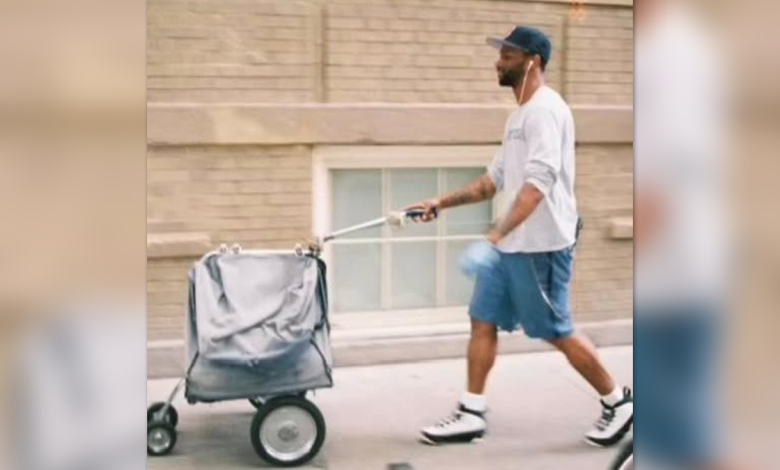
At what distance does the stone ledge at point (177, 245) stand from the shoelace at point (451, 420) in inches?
32.3

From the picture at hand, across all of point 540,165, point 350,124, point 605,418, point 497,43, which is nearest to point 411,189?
point 350,124

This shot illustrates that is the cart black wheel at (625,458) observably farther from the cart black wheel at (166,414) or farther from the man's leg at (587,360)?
the cart black wheel at (166,414)

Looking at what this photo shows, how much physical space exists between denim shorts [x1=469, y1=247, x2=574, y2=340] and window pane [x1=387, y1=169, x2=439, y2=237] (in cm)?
22

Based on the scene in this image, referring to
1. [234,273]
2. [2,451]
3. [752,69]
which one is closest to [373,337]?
[234,273]

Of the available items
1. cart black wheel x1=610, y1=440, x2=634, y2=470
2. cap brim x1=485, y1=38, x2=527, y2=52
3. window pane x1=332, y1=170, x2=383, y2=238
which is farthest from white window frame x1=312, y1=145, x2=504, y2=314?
cart black wheel x1=610, y1=440, x2=634, y2=470

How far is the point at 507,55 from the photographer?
316cm

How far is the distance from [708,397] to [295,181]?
1.24 meters

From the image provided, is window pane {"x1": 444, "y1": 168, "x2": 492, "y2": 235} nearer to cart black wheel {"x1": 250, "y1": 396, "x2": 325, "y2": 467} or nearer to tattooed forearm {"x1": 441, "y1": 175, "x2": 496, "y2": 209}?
tattooed forearm {"x1": 441, "y1": 175, "x2": 496, "y2": 209}

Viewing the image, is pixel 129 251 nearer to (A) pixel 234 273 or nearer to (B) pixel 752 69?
(A) pixel 234 273

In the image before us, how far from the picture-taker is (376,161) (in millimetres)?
3129

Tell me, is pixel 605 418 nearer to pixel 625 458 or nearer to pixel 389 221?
pixel 625 458

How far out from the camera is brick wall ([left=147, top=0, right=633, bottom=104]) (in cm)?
295

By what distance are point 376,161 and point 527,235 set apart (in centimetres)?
47

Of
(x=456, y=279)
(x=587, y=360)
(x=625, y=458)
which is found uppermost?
(x=456, y=279)
